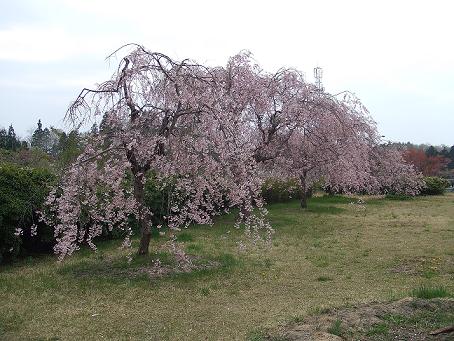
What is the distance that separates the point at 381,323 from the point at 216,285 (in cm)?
334

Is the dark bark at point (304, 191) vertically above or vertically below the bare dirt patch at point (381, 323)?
above

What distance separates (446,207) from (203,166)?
15.8 meters

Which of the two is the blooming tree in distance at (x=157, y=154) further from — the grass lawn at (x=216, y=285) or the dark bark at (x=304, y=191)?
the dark bark at (x=304, y=191)

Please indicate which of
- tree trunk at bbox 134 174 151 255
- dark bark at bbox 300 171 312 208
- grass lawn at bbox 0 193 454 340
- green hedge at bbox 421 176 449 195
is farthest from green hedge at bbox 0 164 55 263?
green hedge at bbox 421 176 449 195

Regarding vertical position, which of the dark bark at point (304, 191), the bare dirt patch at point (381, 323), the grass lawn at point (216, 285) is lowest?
the grass lawn at point (216, 285)

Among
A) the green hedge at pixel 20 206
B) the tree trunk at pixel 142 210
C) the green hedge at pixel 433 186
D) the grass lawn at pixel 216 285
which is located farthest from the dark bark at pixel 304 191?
the green hedge at pixel 20 206

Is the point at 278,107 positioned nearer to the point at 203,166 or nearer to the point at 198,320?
the point at 203,166

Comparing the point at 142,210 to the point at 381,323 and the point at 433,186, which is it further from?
the point at 433,186

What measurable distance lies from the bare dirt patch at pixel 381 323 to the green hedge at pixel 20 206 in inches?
231

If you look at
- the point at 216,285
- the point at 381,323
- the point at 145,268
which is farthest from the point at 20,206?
the point at 381,323

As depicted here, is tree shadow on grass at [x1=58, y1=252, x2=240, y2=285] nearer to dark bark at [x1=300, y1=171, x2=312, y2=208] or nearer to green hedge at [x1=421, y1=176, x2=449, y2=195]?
dark bark at [x1=300, y1=171, x2=312, y2=208]

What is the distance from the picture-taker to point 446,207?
20328 millimetres

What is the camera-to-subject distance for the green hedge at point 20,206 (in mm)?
9062

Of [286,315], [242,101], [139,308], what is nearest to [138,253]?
[139,308]
